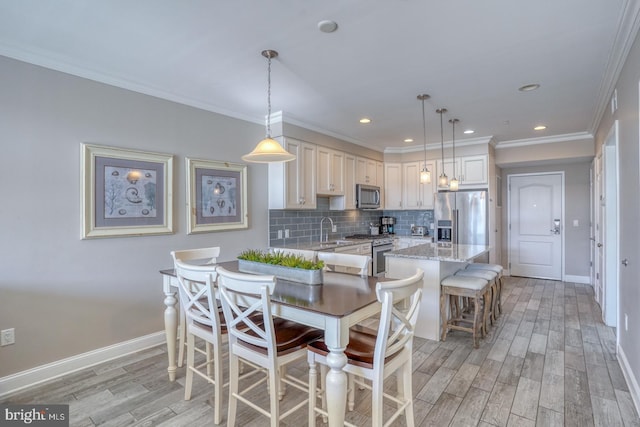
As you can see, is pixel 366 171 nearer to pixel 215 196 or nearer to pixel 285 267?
pixel 215 196

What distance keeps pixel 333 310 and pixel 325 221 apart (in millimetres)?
3745

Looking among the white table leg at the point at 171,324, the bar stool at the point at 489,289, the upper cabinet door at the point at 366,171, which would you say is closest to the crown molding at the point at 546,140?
the upper cabinet door at the point at 366,171

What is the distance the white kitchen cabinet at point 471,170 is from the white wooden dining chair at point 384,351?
13.8ft

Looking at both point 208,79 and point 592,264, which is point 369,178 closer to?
point 208,79

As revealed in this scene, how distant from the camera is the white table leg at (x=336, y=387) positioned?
5.08ft

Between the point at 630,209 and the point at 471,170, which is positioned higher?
the point at 471,170

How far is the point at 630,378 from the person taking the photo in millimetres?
2342

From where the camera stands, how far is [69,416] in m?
2.10

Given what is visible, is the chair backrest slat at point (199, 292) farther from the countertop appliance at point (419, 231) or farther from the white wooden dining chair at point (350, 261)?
the countertop appliance at point (419, 231)

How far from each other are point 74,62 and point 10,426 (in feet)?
8.45

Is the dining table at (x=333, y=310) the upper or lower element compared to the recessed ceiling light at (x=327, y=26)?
lower

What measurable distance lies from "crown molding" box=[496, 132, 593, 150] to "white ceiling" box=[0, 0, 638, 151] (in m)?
1.46

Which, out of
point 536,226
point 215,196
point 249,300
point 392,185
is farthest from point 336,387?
point 536,226

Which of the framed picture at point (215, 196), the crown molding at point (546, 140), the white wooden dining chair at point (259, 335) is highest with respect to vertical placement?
the crown molding at point (546, 140)
